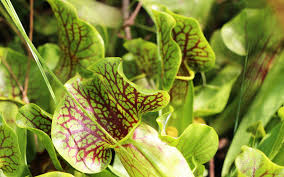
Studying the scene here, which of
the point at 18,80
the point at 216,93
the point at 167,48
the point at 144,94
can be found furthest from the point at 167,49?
the point at 18,80

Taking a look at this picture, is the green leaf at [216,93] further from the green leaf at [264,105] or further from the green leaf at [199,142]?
the green leaf at [199,142]

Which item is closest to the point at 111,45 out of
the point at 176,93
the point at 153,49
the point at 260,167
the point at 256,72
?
the point at 153,49

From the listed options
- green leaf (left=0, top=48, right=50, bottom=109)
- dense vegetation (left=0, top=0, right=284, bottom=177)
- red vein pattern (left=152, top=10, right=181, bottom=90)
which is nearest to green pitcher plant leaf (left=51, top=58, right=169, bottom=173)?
dense vegetation (left=0, top=0, right=284, bottom=177)

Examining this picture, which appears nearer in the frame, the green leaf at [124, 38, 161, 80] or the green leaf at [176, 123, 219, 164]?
the green leaf at [176, 123, 219, 164]

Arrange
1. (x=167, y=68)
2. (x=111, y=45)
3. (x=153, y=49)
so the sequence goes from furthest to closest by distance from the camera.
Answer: (x=111, y=45)
(x=153, y=49)
(x=167, y=68)

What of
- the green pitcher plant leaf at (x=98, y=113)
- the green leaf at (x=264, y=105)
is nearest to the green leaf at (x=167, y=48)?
the green pitcher plant leaf at (x=98, y=113)

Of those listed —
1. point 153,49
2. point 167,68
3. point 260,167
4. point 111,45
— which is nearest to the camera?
point 260,167

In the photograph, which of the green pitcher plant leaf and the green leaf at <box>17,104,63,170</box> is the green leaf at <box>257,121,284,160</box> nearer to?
the green pitcher plant leaf

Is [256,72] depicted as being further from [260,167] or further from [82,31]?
[82,31]
